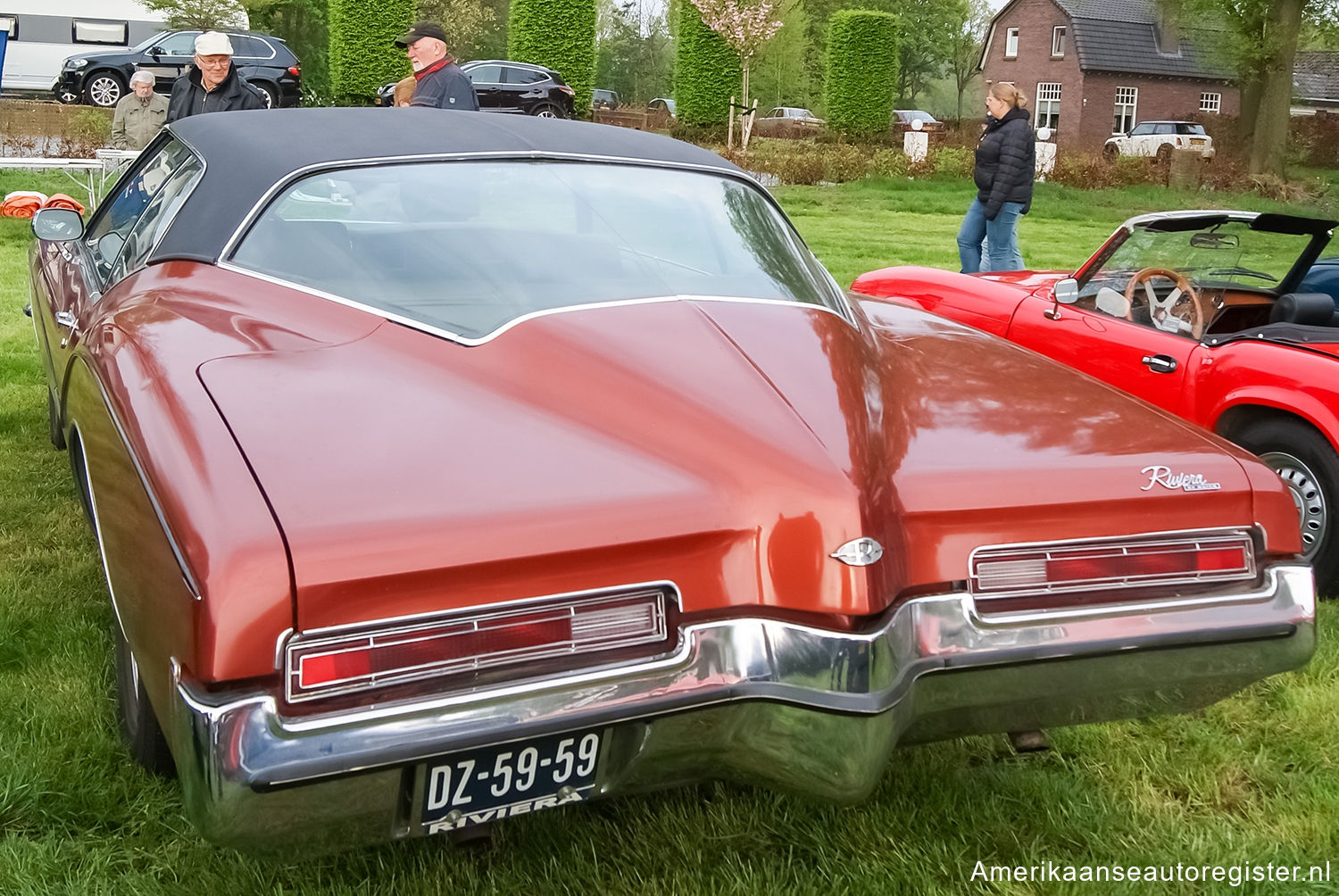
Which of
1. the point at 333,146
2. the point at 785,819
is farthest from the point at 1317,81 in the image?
the point at 785,819

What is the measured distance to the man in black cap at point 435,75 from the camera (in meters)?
6.89

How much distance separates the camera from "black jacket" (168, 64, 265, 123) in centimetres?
724

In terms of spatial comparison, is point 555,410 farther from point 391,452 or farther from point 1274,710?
point 1274,710

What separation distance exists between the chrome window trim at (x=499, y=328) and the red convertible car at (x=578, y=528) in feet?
0.04

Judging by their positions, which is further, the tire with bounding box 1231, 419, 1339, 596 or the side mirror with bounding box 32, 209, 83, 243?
the side mirror with bounding box 32, 209, 83, 243

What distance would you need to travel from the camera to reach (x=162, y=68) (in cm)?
2227

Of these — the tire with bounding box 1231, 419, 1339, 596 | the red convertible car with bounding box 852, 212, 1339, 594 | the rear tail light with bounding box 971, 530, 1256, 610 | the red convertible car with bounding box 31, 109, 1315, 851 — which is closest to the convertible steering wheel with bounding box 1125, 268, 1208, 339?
the red convertible car with bounding box 852, 212, 1339, 594

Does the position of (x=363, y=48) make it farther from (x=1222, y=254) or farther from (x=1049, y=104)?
(x=1049, y=104)

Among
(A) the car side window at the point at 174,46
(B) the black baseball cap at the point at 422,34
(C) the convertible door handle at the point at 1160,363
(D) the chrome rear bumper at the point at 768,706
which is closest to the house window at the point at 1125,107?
(A) the car side window at the point at 174,46

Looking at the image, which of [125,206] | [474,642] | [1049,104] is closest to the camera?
[474,642]

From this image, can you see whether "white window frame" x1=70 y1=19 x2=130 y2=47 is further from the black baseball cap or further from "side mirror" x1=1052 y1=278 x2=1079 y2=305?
"side mirror" x1=1052 y1=278 x2=1079 y2=305

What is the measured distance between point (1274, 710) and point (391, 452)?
2.44m

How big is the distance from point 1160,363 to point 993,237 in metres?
5.18

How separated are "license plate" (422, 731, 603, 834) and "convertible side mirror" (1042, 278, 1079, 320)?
3597mm
